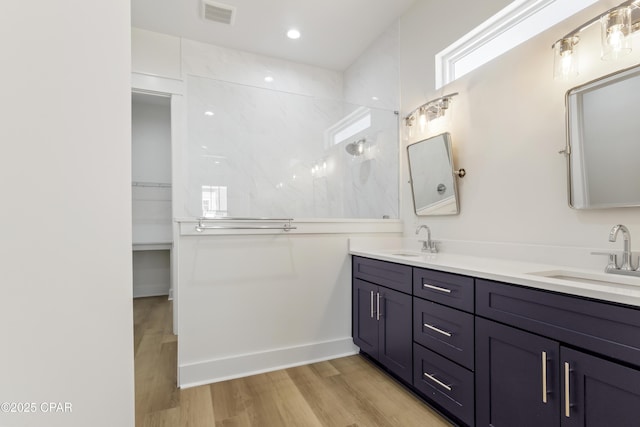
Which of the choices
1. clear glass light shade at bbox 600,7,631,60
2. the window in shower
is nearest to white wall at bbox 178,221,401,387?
the window in shower

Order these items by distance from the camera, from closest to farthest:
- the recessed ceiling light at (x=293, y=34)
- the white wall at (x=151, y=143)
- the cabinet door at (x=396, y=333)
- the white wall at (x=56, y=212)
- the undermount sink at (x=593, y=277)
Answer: the white wall at (x=56, y=212) < the undermount sink at (x=593, y=277) < the cabinet door at (x=396, y=333) < the recessed ceiling light at (x=293, y=34) < the white wall at (x=151, y=143)

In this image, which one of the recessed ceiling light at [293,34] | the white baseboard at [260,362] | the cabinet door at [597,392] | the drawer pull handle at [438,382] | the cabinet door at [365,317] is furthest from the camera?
the recessed ceiling light at [293,34]

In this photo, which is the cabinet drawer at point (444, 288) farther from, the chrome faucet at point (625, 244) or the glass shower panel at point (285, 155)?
the glass shower panel at point (285, 155)

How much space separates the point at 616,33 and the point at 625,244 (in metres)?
0.89

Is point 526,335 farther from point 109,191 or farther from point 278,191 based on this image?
point 278,191

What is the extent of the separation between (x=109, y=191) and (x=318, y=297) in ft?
7.13

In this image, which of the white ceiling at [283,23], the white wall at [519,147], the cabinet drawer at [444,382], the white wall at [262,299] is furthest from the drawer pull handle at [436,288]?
the white ceiling at [283,23]

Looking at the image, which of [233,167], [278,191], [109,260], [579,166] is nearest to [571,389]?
[579,166]

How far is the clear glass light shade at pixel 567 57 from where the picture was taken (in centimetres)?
149

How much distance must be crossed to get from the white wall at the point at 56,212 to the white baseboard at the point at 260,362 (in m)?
1.90

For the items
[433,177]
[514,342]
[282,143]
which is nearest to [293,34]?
[282,143]

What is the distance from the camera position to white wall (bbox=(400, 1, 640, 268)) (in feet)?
4.91

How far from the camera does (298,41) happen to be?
311cm

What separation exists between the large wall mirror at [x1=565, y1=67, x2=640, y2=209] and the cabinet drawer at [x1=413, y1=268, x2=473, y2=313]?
67 cm
